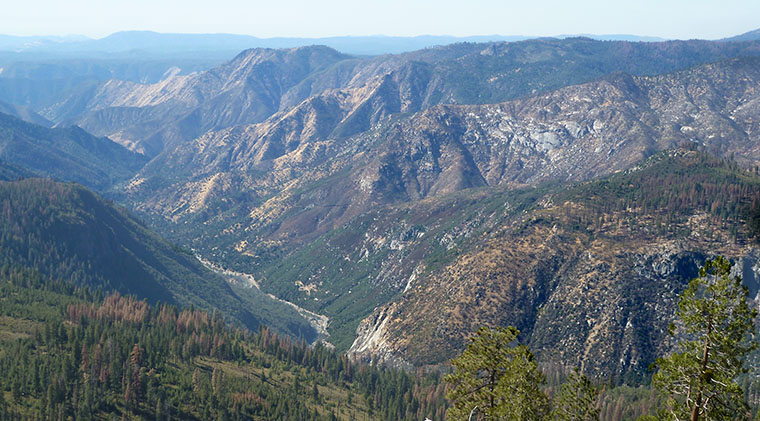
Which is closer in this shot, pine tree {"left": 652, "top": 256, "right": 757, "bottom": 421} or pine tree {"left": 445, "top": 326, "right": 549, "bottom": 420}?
pine tree {"left": 652, "top": 256, "right": 757, "bottom": 421}

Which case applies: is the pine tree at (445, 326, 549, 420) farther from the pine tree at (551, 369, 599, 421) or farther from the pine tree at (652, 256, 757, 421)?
the pine tree at (652, 256, 757, 421)

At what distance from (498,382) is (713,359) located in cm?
2045

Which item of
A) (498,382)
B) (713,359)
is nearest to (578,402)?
(498,382)

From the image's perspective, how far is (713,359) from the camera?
53.6 metres

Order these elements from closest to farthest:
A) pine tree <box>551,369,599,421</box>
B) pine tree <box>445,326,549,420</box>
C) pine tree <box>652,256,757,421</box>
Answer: pine tree <box>652,256,757,421</box> < pine tree <box>445,326,549,420</box> < pine tree <box>551,369,599,421</box>

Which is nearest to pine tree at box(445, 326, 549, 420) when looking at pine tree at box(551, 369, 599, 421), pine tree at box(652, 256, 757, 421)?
Result: pine tree at box(551, 369, 599, 421)

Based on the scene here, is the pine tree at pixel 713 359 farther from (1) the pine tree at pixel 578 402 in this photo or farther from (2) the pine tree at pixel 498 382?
(2) the pine tree at pixel 498 382

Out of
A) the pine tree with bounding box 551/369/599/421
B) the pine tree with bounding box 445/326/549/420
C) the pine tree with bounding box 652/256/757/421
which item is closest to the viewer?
the pine tree with bounding box 652/256/757/421

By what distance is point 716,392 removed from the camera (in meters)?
53.1

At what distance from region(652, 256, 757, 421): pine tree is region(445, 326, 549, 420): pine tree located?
41.8 feet

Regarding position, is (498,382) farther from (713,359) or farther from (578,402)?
(713,359)

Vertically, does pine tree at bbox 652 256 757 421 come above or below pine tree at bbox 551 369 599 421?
above

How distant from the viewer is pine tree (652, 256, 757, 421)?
5272cm

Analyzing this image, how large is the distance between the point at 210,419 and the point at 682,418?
495 feet
